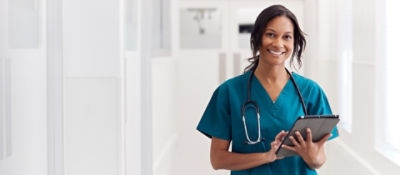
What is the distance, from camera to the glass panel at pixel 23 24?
1020 mm

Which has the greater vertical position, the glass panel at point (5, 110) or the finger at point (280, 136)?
the glass panel at point (5, 110)

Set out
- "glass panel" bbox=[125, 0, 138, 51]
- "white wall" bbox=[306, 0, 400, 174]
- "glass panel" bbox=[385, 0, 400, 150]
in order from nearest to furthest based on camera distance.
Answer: "glass panel" bbox=[125, 0, 138, 51] → "glass panel" bbox=[385, 0, 400, 150] → "white wall" bbox=[306, 0, 400, 174]

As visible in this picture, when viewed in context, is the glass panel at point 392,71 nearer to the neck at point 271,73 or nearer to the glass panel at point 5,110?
the neck at point 271,73

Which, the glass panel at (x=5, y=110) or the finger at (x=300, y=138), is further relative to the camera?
the finger at (x=300, y=138)

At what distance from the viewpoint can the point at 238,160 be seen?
4.34 ft

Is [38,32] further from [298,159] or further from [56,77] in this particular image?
[298,159]

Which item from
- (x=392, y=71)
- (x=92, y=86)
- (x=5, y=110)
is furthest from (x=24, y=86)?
(x=392, y=71)

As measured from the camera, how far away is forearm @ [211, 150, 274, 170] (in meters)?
1.29

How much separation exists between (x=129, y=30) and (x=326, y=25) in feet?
9.27

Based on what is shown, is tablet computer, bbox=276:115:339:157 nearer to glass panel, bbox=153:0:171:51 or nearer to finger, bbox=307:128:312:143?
finger, bbox=307:128:312:143

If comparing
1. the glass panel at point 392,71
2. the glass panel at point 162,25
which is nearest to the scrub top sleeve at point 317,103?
the glass panel at point 392,71

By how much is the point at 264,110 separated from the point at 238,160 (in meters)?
0.15

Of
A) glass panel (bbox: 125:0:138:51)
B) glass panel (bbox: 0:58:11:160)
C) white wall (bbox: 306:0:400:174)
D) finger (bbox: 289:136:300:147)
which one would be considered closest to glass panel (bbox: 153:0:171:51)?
white wall (bbox: 306:0:400:174)

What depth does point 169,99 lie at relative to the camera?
4.19 meters
